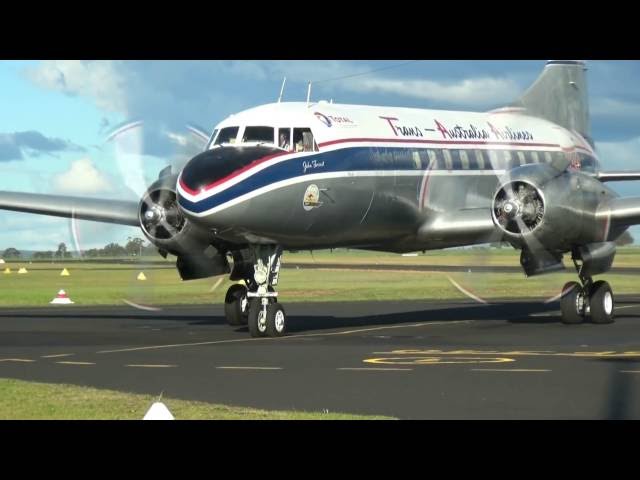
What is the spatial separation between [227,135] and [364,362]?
6.56 metres

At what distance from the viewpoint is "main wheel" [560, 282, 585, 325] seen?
2800 cm

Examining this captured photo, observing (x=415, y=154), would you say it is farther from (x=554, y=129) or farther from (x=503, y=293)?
(x=503, y=293)

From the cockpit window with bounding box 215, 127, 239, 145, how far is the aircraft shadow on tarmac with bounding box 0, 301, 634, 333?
17.9ft

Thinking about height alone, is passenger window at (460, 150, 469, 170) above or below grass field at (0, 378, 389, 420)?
above

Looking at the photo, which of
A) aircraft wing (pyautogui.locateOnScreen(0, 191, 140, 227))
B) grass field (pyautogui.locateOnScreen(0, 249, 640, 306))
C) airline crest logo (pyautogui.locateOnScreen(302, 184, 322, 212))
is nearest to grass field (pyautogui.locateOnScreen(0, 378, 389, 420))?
airline crest logo (pyautogui.locateOnScreen(302, 184, 322, 212))

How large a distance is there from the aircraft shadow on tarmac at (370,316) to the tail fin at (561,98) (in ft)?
19.3

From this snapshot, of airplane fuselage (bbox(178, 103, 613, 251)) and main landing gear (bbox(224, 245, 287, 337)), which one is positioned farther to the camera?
main landing gear (bbox(224, 245, 287, 337))

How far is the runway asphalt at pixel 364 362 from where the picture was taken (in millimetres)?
14203

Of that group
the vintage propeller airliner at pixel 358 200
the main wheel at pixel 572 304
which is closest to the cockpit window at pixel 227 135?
the vintage propeller airliner at pixel 358 200

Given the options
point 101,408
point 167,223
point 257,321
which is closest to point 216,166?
point 257,321

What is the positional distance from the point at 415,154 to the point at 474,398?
43.4 ft

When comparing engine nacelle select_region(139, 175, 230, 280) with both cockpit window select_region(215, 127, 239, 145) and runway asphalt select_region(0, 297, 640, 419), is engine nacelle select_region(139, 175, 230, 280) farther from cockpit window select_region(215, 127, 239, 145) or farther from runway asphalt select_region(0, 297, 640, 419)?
cockpit window select_region(215, 127, 239, 145)

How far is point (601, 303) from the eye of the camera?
91.4ft
